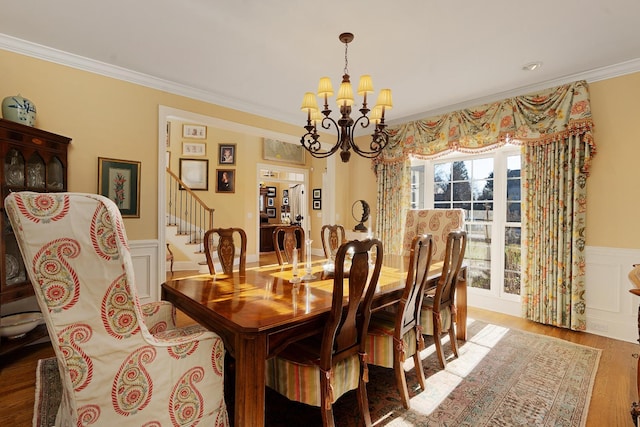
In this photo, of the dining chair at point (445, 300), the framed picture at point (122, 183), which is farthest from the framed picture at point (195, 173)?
the dining chair at point (445, 300)

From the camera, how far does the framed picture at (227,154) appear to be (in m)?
6.59

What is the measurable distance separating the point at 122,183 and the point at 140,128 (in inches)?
25.3

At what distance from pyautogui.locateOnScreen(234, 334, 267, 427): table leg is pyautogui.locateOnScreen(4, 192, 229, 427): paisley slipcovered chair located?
Result: 243mm

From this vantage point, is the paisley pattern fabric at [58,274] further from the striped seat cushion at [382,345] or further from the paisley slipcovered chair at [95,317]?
the striped seat cushion at [382,345]

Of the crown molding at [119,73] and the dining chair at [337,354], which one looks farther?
the crown molding at [119,73]

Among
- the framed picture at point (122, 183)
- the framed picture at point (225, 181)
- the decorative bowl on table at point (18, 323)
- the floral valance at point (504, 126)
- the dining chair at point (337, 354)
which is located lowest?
the decorative bowl on table at point (18, 323)

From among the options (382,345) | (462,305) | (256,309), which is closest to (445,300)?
(462,305)

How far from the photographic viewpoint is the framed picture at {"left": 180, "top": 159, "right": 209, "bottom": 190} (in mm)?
6410

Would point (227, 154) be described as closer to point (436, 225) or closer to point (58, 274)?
point (436, 225)

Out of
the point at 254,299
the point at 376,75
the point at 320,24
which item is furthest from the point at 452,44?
the point at 254,299

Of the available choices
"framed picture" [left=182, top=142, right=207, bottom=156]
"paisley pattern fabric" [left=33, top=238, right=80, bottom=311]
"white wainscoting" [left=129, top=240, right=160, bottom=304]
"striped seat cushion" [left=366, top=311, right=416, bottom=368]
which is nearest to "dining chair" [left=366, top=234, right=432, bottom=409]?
"striped seat cushion" [left=366, top=311, right=416, bottom=368]

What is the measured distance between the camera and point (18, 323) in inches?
97.0

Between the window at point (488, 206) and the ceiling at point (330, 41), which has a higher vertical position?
the ceiling at point (330, 41)

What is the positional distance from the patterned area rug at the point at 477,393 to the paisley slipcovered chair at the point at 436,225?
1.05 m
